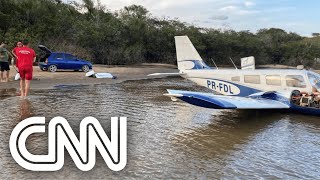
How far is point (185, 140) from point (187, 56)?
9158mm

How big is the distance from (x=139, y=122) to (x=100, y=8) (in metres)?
47.7

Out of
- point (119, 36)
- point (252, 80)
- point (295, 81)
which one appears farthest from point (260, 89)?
point (119, 36)

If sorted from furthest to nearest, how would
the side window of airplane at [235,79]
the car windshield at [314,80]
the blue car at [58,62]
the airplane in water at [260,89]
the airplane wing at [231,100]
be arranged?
the blue car at [58,62], the side window of airplane at [235,79], the car windshield at [314,80], the airplane in water at [260,89], the airplane wing at [231,100]

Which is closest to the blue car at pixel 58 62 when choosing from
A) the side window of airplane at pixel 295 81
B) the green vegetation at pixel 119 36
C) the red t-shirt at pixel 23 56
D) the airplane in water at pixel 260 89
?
the green vegetation at pixel 119 36

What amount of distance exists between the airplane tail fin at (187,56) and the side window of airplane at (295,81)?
14.3 feet

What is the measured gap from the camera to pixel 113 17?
178 ft

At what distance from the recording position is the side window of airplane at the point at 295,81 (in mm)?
13460

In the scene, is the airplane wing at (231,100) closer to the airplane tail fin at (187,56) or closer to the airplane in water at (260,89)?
the airplane in water at (260,89)

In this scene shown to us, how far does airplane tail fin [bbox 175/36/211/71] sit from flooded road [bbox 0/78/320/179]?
2894 mm

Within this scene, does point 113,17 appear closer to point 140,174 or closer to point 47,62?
point 47,62

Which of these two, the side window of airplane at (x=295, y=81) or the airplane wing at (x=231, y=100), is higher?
the side window of airplane at (x=295, y=81)

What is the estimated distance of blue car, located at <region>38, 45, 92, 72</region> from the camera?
2749cm

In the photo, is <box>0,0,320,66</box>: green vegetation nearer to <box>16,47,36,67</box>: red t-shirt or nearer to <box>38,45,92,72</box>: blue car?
<box>38,45,92,72</box>: blue car

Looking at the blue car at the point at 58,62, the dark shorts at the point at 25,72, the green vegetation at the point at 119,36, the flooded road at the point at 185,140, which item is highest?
the green vegetation at the point at 119,36
